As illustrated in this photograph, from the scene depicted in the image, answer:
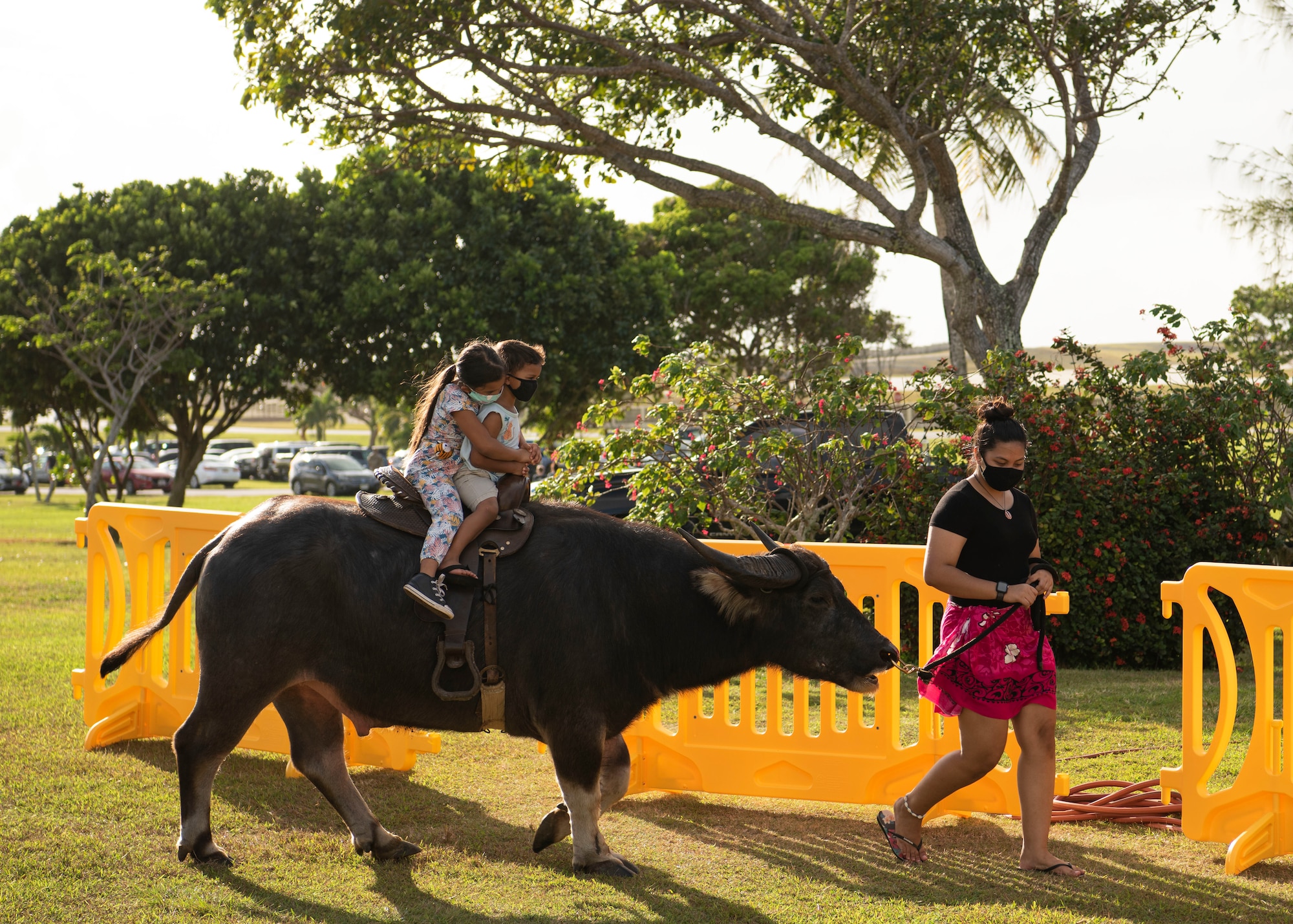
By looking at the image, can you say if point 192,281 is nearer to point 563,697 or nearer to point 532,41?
point 532,41

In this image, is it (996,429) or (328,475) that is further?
(328,475)

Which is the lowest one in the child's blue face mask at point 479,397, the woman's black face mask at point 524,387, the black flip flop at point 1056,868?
the black flip flop at point 1056,868

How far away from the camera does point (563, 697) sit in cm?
487

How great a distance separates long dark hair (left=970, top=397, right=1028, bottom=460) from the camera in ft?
15.8

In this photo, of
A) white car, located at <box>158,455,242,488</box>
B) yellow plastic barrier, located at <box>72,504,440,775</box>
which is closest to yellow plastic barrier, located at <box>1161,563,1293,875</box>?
yellow plastic barrier, located at <box>72,504,440,775</box>

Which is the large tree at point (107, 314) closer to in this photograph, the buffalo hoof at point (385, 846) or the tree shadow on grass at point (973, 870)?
the buffalo hoof at point (385, 846)

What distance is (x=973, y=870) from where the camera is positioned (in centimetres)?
508

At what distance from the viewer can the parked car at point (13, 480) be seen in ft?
161

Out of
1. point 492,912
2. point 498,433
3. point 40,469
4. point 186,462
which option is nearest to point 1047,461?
point 498,433

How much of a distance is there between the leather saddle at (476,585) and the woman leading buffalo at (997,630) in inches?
72.6

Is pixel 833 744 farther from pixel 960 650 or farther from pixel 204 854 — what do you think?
pixel 204 854

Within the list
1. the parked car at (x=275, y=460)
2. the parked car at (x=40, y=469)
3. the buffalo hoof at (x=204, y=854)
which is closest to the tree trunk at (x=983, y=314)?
the buffalo hoof at (x=204, y=854)

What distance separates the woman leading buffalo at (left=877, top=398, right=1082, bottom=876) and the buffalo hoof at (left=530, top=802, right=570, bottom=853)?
1.69 m

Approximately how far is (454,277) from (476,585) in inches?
916
